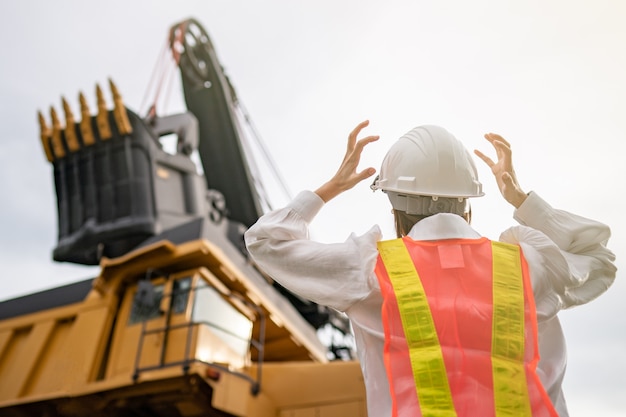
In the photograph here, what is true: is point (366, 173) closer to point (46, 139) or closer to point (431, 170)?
point (431, 170)

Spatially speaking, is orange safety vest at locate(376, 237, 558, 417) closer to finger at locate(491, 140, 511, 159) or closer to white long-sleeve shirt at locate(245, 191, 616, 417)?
white long-sleeve shirt at locate(245, 191, 616, 417)

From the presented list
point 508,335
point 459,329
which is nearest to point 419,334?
point 459,329

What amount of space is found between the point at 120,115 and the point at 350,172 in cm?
859

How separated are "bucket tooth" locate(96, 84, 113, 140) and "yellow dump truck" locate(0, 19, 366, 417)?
21mm

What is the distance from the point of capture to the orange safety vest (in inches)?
59.5

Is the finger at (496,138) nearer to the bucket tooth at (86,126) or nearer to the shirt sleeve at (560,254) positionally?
the shirt sleeve at (560,254)

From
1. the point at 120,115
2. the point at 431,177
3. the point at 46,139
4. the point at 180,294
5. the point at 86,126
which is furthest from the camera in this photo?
the point at 46,139

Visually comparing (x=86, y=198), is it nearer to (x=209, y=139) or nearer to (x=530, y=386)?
(x=209, y=139)

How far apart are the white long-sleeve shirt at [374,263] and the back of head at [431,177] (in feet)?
0.24

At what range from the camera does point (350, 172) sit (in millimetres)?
2025

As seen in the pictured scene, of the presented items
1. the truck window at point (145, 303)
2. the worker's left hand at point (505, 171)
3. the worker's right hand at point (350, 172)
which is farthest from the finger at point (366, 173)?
the truck window at point (145, 303)

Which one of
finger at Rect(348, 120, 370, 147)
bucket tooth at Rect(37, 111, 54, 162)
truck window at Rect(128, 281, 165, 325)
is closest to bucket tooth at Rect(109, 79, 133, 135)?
bucket tooth at Rect(37, 111, 54, 162)

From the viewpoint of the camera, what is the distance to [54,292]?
28.5 ft

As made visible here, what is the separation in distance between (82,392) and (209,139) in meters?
6.95
